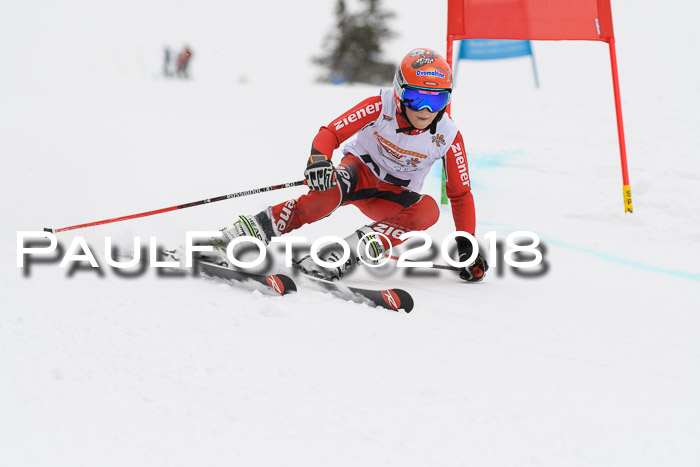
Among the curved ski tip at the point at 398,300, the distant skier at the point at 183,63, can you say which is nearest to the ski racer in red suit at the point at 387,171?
the curved ski tip at the point at 398,300

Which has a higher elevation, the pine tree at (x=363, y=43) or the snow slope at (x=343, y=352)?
the pine tree at (x=363, y=43)

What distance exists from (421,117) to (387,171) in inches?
18.9

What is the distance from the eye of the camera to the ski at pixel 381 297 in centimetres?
300

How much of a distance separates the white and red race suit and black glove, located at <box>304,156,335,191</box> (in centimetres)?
16

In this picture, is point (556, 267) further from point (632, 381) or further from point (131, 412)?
point (131, 412)

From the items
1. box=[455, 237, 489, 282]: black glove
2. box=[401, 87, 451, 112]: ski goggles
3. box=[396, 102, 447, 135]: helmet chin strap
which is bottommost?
box=[455, 237, 489, 282]: black glove

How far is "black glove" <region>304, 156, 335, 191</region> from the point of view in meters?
3.40

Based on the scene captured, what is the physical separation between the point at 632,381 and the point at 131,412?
1.85 metres

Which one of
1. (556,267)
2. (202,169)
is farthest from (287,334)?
(202,169)

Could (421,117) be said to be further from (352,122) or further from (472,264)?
(472,264)

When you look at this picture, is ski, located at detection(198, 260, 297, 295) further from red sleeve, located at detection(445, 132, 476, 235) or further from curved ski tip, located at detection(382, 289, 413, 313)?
red sleeve, located at detection(445, 132, 476, 235)

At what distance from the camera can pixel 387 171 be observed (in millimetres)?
3918

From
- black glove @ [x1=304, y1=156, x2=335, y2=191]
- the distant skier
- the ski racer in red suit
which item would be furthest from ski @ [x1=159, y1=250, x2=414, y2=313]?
A: the distant skier

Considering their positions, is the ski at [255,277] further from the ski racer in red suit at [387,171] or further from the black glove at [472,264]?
the black glove at [472,264]
